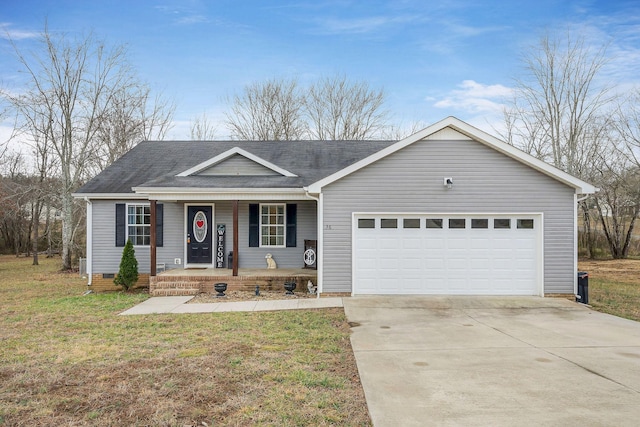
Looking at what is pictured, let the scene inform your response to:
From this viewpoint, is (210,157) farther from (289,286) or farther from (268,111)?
(268,111)

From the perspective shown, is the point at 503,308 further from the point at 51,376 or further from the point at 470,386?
the point at 51,376

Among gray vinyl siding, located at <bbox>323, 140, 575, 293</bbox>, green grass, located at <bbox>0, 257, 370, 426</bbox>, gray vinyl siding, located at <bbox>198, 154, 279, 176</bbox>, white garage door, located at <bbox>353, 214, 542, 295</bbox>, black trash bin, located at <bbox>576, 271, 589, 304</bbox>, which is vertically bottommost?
green grass, located at <bbox>0, 257, 370, 426</bbox>

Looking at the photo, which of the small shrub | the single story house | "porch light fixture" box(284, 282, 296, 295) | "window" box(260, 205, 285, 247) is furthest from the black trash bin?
the small shrub

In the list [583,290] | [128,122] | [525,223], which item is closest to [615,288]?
[583,290]

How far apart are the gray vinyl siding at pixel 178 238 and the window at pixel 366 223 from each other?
2.77m

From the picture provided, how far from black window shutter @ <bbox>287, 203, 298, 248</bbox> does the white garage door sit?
3044 millimetres

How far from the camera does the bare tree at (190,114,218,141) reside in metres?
29.2

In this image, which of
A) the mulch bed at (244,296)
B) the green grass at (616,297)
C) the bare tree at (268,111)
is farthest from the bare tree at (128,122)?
the green grass at (616,297)

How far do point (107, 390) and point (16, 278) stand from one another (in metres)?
15.1

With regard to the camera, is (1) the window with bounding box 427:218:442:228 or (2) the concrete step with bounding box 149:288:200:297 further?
(2) the concrete step with bounding box 149:288:200:297

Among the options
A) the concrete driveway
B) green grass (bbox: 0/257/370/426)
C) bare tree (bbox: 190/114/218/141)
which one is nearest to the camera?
the concrete driveway

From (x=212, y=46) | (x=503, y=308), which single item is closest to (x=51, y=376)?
(x=503, y=308)

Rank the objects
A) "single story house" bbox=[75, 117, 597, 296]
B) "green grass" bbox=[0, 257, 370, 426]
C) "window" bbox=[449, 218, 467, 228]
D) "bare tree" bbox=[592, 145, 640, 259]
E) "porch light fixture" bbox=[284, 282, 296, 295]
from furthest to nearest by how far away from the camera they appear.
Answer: "bare tree" bbox=[592, 145, 640, 259], "porch light fixture" bbox=[284, 282, 296, 295], "window" bbox=[449, 218, 467, 228], "single story house" bbox=[75, 117, 597, 296], "green grass" bbox=[0, 257, 370, 426]

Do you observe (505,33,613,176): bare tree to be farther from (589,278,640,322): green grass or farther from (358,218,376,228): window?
(358,218,376,228): window
